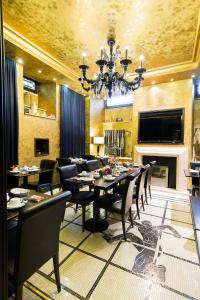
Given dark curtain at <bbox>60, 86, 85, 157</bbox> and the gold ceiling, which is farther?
dark curtain at <bbox>60, 86, 85, 157</bbox>

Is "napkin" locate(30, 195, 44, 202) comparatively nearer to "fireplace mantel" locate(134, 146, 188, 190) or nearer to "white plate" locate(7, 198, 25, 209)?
"white plate" locate(7, 198, 25, 209)

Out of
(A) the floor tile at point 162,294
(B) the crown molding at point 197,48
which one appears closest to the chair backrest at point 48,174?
(A) the floor tile at point 162,294

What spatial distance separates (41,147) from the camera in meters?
5.02

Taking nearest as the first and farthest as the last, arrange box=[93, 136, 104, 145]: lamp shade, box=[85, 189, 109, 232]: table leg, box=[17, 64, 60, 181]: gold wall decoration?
box=[85, 189, 109, 232]: table leg
box=[17, 64, 60, 181]: gold wall decoration
box=[93, 136, 104, 145]: lamp shade

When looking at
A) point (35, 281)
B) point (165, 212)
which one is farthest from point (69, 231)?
point (165, 212)

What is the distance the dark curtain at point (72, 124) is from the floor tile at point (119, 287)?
14.1 feet

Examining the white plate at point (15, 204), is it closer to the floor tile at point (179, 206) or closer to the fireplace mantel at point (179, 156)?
the floor tile at point (179, 206)

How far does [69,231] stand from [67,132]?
381 centimetres

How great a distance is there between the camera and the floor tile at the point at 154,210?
3.29 meters

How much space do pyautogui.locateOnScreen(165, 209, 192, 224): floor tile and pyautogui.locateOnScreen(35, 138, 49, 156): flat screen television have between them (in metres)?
3.71

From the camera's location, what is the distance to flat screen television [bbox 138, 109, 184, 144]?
510cm

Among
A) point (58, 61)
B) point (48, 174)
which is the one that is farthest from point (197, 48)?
point (48, 174)

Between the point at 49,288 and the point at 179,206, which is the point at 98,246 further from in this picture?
the point at 179,206

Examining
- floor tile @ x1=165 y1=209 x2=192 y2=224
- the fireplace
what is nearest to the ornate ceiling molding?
the fireplace
